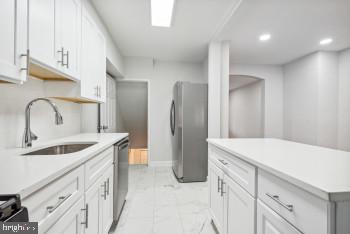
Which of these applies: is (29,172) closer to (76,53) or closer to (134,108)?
(76,53)

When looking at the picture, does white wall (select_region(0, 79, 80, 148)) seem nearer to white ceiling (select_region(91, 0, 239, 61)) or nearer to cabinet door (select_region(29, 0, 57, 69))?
cabinet door (select_region(29, 0, 57, 69))

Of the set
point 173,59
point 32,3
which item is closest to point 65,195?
point 32,3

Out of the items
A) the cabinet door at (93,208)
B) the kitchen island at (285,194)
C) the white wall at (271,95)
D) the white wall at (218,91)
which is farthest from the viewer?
the white wall at (271,95)

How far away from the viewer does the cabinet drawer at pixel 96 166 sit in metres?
1.16

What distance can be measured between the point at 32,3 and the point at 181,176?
2.97 m

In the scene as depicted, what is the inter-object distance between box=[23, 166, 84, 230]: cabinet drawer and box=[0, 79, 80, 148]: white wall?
70cm

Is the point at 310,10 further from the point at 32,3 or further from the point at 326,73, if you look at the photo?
the point at 32,3

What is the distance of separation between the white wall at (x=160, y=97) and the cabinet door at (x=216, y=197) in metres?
2.45

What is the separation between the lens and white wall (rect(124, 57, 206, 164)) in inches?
166

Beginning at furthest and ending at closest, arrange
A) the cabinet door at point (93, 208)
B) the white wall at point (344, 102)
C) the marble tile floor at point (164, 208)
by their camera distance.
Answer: the white wall at point (344, 102) → the marble tile floor at point (164, 208) → the cabinet door at point (93, 208)

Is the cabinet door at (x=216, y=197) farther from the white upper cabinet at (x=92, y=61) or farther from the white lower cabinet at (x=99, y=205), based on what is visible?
the white upper cabinet at (x=92, y=61)

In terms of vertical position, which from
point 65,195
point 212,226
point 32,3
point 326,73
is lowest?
Result: point 212,226

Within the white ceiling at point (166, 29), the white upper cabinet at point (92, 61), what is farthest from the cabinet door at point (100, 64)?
the white ceiling at point (166, 29)

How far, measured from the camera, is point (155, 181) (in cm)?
328
